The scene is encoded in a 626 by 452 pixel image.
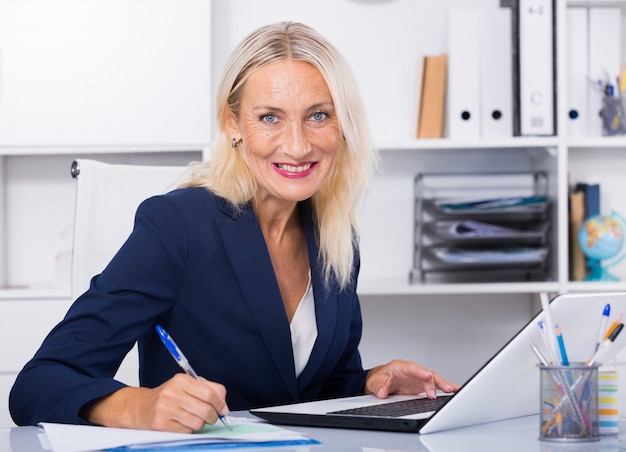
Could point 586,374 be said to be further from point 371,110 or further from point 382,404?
point 371,110

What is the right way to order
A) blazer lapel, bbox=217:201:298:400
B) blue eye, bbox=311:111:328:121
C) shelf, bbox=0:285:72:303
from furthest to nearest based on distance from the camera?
shelf, bbox=0:285:72:303 → blue eye, bbox=311:111:328:121 → blazer lapel, bbox=217:201:298:400

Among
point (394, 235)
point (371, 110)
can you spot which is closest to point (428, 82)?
point (371, 110)

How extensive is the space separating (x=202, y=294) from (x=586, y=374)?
676 millimetres

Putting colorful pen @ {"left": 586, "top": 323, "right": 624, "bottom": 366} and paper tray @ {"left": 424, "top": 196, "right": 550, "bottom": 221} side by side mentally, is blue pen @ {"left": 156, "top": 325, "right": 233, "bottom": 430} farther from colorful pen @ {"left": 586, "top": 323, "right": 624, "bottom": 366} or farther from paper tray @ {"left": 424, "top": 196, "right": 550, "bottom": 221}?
paper tray @ {"left": 424, "top": 196, "right": 550, "bottom": 221}

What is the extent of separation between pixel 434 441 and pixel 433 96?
1.76 meters

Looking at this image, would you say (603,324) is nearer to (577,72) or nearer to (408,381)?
(408,381)

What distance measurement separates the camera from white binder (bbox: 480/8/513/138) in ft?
8.59

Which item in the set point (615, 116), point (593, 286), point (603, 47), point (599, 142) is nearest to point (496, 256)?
point (593, 286)

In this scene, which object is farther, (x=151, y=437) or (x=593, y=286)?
(x=593, y=286)

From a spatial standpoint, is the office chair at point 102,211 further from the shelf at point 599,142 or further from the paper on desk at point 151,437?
the shelf at point 599,142

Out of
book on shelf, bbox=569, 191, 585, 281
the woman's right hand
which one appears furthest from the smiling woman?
book on shelf, bbox=569, 191, 585, 281

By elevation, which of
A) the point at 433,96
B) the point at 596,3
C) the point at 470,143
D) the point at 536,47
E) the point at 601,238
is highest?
the point at 596,3

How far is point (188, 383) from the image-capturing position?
3.52ft

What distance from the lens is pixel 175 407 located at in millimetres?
1062
